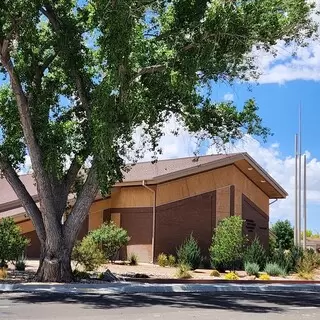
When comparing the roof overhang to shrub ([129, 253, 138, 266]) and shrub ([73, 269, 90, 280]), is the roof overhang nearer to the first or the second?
shrub ([129, 253, 138, 266])

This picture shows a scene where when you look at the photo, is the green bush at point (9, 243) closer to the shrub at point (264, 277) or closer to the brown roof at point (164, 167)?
the brown roof at point (164, 167)

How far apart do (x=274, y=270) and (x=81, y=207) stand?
9936 millimetres

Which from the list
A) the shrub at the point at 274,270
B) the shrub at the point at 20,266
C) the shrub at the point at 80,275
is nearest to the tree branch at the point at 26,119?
the shrub at the point at 80,275

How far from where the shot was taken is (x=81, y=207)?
1903 centimetres

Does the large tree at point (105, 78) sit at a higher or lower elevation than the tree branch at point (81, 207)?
higher

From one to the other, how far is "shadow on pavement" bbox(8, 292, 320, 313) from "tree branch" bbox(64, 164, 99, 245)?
353 cm

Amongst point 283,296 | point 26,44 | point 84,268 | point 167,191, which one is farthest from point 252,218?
point 26,44

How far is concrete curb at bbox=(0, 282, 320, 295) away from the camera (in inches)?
663

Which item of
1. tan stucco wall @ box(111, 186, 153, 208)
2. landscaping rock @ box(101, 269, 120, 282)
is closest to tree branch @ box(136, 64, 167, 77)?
landscaping rock @ box(101, 269, 120, 282)

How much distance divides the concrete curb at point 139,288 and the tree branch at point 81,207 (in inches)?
75.5

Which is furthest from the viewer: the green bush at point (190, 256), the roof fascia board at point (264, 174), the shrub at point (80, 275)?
the roof fascia board at point (264, 174)

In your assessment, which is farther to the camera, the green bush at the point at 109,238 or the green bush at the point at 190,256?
the green bush at the point at 190,256

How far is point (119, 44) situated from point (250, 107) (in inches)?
233

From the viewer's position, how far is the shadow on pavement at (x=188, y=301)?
1388 centimetres
